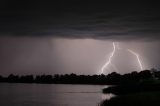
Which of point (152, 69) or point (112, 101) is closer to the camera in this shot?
point (112, 101)

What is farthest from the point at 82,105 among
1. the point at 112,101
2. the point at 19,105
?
the point at 112,101

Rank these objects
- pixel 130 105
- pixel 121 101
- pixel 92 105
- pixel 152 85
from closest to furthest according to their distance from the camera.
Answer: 1. pixel 130 105
2. pixel 121 101
3. pixel 92 105
4. pixel 152 85

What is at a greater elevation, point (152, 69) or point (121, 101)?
point (152, 69)

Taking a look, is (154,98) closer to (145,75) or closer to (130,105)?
(130,105)

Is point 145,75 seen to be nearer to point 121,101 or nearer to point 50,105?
point 50,105

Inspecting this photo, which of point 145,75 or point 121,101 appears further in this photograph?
point 145,75

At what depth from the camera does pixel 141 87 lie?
9469 cm

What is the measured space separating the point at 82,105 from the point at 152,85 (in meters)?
17.6

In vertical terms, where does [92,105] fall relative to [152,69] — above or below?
below

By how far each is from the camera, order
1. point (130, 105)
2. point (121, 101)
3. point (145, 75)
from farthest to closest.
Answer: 1. point (145, 75)
2. point (121, 101)
3. point (130, 105)

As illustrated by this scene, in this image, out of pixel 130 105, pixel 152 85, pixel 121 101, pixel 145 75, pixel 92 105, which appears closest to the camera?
pixel 130 105

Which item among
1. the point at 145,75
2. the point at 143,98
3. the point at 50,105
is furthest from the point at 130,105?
the point at 145,75

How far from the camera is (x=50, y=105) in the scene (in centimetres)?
8831

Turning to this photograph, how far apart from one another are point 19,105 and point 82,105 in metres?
14.1
